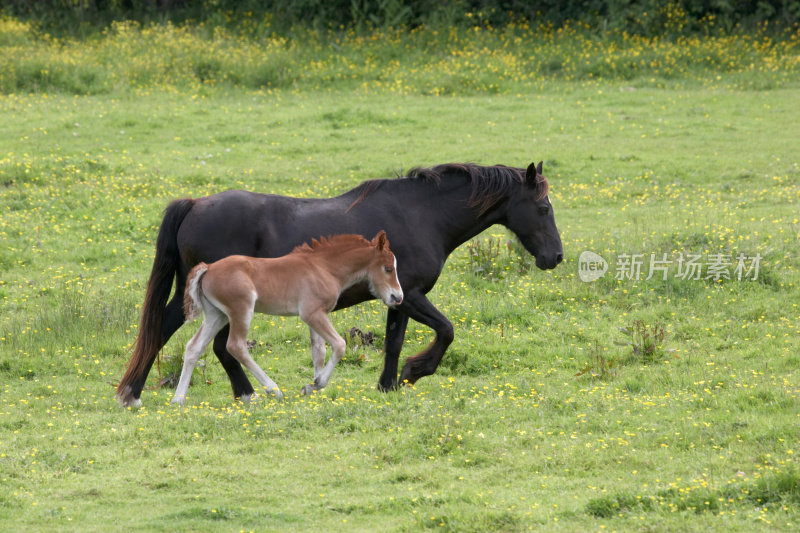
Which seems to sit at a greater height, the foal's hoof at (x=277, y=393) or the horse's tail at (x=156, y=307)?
the horse's tail at (x=156, y=307)

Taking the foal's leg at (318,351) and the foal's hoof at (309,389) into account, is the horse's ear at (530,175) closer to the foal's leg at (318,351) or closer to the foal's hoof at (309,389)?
the foal's leg at (318,351)

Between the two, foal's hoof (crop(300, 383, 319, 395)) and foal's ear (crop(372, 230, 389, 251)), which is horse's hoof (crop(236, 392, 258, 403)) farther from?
foal's ear (crop(372, 230, 389, 251))

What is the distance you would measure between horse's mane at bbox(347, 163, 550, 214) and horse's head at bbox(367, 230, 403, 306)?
0.92 meters

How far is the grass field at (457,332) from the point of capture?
6.54 metres

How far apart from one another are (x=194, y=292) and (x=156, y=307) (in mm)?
917

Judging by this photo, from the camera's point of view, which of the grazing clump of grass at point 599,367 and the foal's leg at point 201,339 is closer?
the foal's leg at point 201,339

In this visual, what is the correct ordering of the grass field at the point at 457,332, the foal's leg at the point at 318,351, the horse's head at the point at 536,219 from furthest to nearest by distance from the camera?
the horse's head at the point at 536,219, the foal's leg at the point at 318,351, the grass field at the point at 457,332

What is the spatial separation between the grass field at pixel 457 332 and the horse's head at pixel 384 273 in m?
0.88

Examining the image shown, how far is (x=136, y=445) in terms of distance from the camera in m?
7.55

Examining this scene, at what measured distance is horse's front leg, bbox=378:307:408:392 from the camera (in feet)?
29.9
